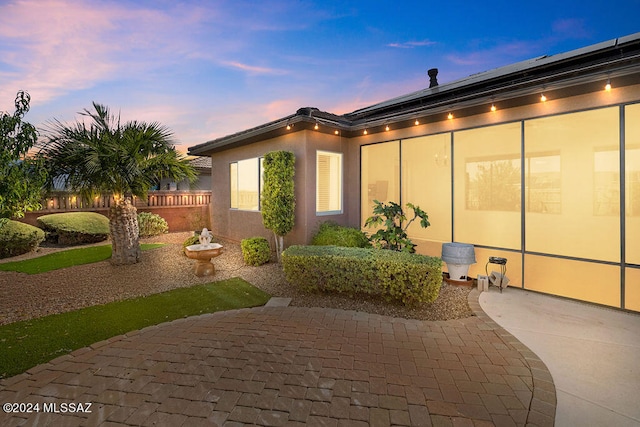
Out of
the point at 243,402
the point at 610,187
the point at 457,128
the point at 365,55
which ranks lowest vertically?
the point at 243,402

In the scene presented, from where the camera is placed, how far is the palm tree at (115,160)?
629cm

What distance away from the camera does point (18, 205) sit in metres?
3.71

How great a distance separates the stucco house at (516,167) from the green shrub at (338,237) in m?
0.35

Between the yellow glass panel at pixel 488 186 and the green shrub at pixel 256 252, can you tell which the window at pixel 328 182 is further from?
the yellow glass panel at pixel 488 186

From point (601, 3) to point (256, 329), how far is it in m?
12.8

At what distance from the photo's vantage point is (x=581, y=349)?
3.32 metres

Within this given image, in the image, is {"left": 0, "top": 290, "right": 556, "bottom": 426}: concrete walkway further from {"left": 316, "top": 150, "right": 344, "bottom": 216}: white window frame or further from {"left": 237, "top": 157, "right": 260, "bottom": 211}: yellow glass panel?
{"left": 237, "top": 157, "right": 260, "bottom": 211}: yellow glass panel

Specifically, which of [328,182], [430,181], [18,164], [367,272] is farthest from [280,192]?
[18,164]

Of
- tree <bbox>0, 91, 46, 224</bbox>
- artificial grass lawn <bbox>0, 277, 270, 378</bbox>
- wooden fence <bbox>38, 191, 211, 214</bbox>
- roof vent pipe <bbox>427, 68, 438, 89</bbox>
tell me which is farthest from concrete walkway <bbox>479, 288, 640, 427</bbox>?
wooden fence <bbox>38, 191, 211, 214</bbox>

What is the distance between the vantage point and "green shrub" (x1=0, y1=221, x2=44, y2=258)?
8102mm

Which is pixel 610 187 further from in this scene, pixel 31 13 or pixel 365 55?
pixel 31 13

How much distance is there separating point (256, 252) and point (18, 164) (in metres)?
4.46

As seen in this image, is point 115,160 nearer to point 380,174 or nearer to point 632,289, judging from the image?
point 380,174

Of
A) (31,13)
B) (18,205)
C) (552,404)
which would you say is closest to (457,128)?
(552,404)
